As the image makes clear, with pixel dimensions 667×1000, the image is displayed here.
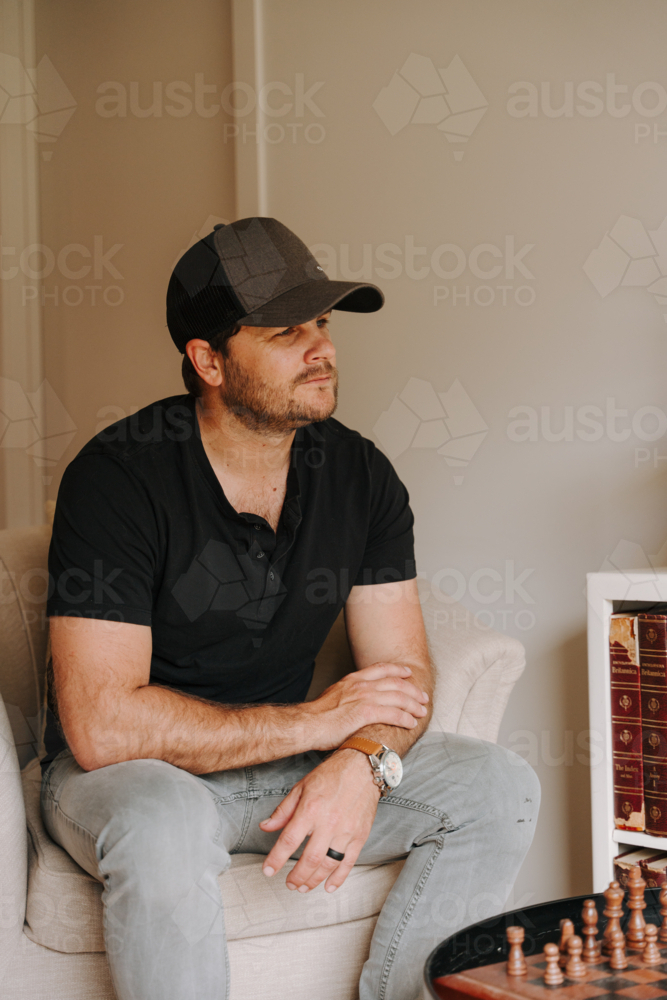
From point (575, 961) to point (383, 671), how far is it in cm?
57

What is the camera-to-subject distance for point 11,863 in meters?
1.05

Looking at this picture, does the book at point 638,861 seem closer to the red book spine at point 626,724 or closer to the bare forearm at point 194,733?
the red book spine at point 626,724

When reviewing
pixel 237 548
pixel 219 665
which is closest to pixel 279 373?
pixel 237 548

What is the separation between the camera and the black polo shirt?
1.17 m

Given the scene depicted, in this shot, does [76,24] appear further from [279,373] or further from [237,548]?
[237,548]

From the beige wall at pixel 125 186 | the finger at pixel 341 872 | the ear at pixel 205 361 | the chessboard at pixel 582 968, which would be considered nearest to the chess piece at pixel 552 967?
the chessboard at pixel 582 968

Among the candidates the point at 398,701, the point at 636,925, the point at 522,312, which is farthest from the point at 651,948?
the point at 522,312

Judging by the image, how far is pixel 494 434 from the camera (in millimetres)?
1816

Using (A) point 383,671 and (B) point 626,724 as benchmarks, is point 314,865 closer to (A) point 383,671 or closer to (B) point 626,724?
(A) point 383,671

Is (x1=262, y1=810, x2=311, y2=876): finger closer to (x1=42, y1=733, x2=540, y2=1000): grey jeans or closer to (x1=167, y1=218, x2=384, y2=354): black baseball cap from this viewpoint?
(x1=42, y1=733, x2=540, y2=1000): grey jeans

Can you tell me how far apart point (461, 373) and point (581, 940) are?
1.26 m

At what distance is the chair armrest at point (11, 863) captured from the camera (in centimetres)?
104

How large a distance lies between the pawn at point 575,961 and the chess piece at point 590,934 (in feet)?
0.07

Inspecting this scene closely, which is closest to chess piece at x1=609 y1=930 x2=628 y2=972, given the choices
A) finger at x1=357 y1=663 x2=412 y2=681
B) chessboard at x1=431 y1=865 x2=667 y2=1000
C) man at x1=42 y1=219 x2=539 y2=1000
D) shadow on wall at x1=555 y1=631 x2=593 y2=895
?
chessboard at x1=431 y1=865 x2=667 y2=1000
